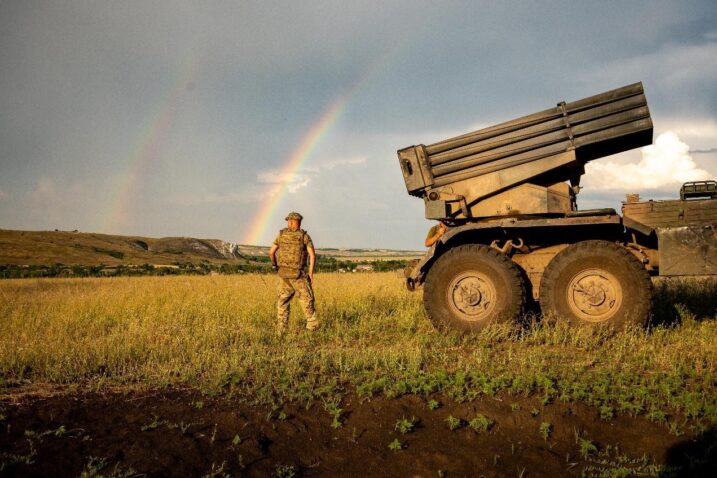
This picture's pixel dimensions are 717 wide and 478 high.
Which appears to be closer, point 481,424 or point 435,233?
point 481,424

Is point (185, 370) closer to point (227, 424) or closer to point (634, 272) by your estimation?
point (227, 424)

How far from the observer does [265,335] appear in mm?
7469

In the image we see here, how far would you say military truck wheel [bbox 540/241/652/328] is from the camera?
656 cm

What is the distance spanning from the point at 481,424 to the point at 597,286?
3.65 metres

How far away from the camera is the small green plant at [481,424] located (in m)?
4.05

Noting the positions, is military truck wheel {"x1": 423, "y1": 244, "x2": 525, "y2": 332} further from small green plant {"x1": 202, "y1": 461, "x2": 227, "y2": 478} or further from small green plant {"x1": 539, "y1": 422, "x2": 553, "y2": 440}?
small green plant {"x1": 202, "y1": 461, "x2": 227, "y2": 478}

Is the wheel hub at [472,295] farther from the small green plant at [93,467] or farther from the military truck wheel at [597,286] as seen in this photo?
the small green plant at [93,467]

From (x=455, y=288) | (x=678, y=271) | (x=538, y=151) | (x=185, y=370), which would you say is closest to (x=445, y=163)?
(x=538, y=151)

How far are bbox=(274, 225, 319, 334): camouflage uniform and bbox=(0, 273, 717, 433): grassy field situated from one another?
320mm

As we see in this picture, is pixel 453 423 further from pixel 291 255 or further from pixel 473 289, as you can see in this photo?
pixel 291 255

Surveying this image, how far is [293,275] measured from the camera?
26.2ft

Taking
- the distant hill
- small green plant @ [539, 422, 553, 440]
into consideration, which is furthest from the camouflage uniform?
the distant hill

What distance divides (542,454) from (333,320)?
539 cm

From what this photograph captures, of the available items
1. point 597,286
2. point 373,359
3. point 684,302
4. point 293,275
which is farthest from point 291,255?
point 684,302
